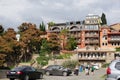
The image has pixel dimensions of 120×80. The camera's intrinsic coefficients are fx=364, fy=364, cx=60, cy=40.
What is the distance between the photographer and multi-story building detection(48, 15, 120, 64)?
99.3m

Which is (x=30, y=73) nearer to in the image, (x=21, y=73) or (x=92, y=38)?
(x=21, y=73)

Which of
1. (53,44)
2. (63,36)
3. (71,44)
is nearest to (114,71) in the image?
(53,44)

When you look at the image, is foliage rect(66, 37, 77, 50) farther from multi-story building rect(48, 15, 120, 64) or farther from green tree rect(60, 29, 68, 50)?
green tree rect(60, 29, 68, 50)

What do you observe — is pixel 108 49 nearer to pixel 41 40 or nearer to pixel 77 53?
pixel 77 53

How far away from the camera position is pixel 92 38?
113000 millimetres

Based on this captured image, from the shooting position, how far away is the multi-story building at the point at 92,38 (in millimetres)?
99312

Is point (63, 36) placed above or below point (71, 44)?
above

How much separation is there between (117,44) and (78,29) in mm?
14537

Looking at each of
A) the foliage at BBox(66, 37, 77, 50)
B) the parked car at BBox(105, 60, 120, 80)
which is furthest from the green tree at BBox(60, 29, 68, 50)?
the parked car at BBox(105, 60, 120, 80)

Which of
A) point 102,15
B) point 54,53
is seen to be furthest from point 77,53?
point 102,15

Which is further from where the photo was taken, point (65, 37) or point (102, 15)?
point (102, 15)

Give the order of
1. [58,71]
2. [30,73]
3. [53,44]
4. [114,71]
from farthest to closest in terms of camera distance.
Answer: [53,44]
[58,71]
[30,73]
[114,71]

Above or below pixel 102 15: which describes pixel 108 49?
below

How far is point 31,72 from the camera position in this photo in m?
33.0
